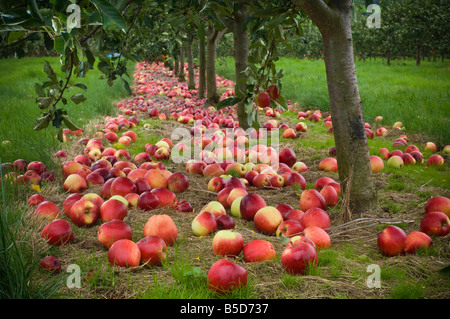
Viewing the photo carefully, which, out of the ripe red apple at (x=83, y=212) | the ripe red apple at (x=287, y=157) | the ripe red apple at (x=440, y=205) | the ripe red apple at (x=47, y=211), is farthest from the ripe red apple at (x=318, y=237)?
the ripe red apple at (x=287, y=157)

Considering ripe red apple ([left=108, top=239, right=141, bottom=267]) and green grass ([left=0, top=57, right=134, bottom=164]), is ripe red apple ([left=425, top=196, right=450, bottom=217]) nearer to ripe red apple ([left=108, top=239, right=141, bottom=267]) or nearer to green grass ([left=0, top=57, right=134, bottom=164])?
ripe red apple ([left=108, top=239, right=141, bottom=267])

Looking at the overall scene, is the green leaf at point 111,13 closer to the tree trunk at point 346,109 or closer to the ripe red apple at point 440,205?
the tree trunk at point 346,109

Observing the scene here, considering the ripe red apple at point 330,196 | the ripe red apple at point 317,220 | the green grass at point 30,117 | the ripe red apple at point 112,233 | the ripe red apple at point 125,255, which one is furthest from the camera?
the green grass at point 30,117

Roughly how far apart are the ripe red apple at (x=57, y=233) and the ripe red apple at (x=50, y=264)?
324 mm

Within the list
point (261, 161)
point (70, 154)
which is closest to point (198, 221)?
point (261, 161)

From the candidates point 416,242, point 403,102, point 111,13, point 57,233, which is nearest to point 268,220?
point 416,242

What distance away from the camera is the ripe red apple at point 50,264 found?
6.31 feet

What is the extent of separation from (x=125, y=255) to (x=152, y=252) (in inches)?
5.8

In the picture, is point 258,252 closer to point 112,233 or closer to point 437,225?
point 112,233

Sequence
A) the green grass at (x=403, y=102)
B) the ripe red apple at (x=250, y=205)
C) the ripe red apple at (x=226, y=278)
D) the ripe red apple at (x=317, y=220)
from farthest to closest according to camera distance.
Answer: the green grass at (x=403, y=102), the ripe red apple at (x=250, y=205), the ripe red apple at (x=317, y=220), the ripe red apple at (x=226, y=278)

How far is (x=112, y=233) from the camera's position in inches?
90.1

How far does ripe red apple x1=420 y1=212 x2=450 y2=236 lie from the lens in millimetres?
2361

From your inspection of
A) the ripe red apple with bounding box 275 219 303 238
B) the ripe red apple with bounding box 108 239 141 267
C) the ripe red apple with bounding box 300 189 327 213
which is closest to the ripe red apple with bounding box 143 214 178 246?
the ripe red apple with bounding box 108 239 141 267

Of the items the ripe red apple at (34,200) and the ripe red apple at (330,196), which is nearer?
the ripe red apple at (34,200)
